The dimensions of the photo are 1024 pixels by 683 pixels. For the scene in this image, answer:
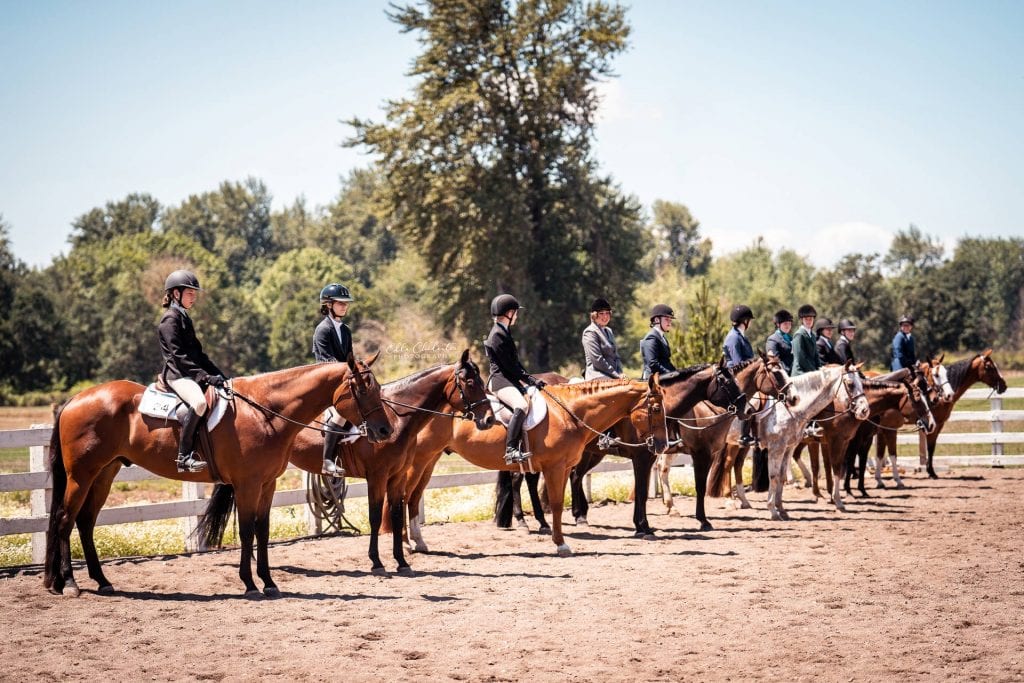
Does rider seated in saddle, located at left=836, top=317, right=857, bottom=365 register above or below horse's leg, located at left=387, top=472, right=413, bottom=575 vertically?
above

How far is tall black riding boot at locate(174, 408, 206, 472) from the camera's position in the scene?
352 inches

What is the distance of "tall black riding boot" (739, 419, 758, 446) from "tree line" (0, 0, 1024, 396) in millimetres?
13624

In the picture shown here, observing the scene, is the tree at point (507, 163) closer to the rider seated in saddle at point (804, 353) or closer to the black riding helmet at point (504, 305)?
the rider seated in saddle at point (804, 353)

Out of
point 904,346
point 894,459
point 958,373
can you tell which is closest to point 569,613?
point 894,459

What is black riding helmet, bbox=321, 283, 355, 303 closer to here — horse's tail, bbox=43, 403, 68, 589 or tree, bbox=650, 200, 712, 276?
horse's tail, bbox=43, 403, 68, 589

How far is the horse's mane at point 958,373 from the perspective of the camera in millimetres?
19109

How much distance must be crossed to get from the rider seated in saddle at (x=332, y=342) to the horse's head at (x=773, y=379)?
5.86m

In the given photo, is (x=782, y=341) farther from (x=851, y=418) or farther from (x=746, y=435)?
(x=746, y=435)

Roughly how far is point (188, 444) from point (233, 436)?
1.26 ft

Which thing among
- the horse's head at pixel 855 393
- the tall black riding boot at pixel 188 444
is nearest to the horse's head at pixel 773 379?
the horse's head at pixel 855 393

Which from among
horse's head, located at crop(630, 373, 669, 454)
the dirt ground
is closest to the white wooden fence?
the dirt ground

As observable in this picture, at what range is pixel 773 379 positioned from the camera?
535 inches

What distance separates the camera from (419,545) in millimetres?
11820

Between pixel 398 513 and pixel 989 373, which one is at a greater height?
pixel 989 373
